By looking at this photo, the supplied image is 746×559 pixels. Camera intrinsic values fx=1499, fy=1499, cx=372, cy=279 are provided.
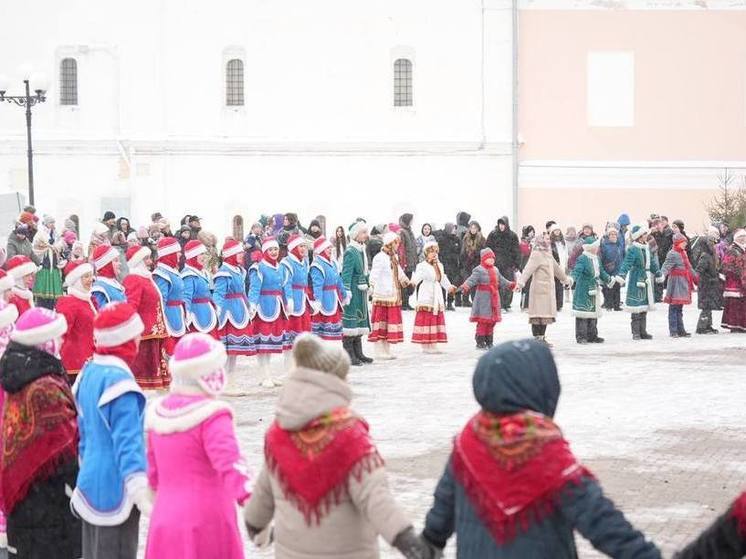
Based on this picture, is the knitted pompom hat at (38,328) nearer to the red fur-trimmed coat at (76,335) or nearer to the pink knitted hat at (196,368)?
the pink knitted hat at (196,368)

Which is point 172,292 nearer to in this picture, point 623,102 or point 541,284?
point 541,284

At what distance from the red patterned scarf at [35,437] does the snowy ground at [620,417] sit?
1.74 metres

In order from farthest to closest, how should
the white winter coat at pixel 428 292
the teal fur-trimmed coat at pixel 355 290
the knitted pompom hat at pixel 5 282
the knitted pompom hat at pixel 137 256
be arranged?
the white winter coat at pixel 428 292, the teal fur-trimmed coat at pixel 355 290, the knitted pompom hat at pixel 137 256, the knitted pompom hat at pixel 5 282

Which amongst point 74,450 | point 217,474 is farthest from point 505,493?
point 74,450

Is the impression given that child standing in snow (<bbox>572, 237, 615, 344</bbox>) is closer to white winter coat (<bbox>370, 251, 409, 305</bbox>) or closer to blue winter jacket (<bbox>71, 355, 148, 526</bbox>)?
white winter coat (<bbox>370, 251, 409, 305</bbox>)

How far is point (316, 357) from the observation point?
529cm

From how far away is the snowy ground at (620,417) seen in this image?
9570 mm

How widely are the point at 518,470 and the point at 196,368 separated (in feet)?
5.09

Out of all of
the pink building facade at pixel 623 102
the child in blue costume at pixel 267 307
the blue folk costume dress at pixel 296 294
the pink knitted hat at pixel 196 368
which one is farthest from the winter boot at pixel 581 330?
the pink building facade at pixel 623 102

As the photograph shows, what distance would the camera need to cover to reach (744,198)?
32.8 metres

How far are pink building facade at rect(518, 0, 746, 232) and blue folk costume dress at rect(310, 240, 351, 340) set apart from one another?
2180 cm

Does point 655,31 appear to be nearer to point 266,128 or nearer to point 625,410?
point 266,128

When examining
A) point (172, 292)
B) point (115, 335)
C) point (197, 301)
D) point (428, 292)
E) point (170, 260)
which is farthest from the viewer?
point (428, 292)

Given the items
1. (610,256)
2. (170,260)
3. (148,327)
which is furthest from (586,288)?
(148,327)
